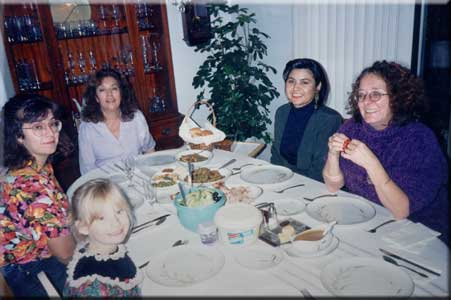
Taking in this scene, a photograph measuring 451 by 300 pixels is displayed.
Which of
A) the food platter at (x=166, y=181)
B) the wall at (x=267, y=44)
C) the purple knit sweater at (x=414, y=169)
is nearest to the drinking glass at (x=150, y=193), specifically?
the food platter at (x=166, y=181)

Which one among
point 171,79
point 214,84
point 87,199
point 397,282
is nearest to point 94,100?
point 171,79

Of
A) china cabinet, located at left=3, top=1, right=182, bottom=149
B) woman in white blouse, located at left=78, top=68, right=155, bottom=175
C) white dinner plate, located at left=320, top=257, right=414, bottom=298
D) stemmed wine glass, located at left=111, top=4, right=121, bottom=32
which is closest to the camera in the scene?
white dinner plate, located at left=320, top=257, right=414, bottom=298

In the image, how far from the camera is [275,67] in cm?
384

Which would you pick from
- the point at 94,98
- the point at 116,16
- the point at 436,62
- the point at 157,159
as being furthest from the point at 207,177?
the point at 116,16

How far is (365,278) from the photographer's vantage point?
1127 mm

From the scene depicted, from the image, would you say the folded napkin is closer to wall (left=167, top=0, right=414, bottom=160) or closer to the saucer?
the saucer

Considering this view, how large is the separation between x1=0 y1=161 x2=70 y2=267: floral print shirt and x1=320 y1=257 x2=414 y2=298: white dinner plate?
3.33 feet

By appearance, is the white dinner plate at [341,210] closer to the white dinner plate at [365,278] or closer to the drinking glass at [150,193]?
the white dinner plate at [365,278]

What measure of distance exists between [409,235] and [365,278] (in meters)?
0.32

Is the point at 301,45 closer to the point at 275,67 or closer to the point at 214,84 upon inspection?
the point at 275,67

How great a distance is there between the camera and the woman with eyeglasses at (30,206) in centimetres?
148

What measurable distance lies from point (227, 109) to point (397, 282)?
2711mm

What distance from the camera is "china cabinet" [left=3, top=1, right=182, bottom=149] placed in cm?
292

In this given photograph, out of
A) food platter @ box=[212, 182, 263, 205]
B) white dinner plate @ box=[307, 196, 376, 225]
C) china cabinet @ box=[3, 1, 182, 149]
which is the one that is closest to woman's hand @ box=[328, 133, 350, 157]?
white dinner plate @ box=[307, 196, 376, 225]
